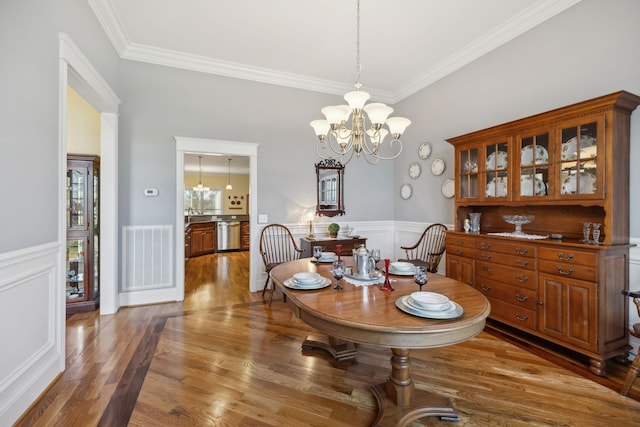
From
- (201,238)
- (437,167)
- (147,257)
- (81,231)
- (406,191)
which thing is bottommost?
(201,238)

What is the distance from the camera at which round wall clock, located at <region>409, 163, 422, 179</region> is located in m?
4.48

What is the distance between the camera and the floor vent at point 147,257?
3.56m

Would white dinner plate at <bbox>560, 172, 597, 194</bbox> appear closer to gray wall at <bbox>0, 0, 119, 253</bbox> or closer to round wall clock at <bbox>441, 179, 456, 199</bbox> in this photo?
round wall clock at <bbox>441, 179, 456, 199</bbox>

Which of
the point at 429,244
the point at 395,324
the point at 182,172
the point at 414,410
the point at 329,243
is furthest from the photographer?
the point at 429,244

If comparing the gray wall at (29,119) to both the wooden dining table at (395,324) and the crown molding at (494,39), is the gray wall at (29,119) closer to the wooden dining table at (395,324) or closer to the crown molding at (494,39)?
the wooden dining table at (395,324)

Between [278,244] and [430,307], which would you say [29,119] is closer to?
[430,307]

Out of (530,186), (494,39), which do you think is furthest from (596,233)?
(494,39)

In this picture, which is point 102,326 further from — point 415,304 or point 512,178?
point 512,178

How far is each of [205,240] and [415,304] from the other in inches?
277

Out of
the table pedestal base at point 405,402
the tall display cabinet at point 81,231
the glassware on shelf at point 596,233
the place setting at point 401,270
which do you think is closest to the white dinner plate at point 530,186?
the glassware on shelf at point 596,233

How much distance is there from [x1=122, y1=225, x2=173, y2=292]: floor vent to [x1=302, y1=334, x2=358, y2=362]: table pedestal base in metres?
2.28

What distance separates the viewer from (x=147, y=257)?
12.0 feet

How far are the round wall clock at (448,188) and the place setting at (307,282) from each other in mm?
2748

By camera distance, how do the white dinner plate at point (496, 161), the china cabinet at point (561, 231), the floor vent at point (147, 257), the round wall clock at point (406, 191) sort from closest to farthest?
the china cabinet at point (561, 231) → the white dinner plate at point (496, 161) → the floor vent at point (147, 257) → the round wall clock at point (406, 191)
